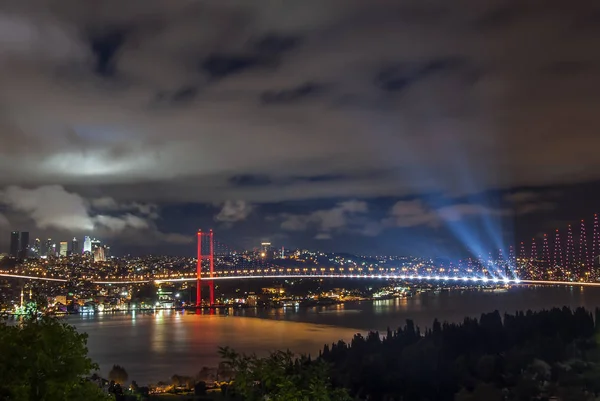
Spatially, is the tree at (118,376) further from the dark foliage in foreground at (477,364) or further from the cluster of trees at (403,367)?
the dark foliage in foreground at (477,364)

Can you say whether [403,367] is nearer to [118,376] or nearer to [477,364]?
[477,364]

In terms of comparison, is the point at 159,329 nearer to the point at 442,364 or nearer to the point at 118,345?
the point at 118,345

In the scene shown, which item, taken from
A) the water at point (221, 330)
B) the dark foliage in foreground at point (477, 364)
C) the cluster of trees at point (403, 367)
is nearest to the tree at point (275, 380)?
the cluster of trees at point (403, 367)

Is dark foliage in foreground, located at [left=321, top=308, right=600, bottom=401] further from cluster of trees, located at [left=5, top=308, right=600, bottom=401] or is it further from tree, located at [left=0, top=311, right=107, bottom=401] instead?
tree, located at [left=0, top=311, right=107, bottom=401]

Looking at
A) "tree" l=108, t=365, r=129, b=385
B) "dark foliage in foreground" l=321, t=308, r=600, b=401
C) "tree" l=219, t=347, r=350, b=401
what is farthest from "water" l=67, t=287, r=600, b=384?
"tree" l=219, t=347, r=350, b=401

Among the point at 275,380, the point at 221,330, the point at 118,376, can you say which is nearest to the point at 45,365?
the point at 275,380

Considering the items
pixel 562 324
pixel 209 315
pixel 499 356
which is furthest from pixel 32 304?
pixel 209 315
